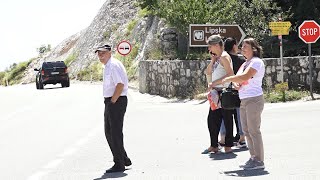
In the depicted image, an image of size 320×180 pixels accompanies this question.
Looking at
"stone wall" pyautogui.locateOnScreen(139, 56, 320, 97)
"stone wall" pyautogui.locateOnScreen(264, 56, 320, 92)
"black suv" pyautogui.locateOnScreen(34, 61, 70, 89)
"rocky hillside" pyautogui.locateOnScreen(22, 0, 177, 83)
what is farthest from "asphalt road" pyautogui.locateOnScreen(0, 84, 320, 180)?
"rocky hillside" pyautogui.locateOnScreen(22, 0, 177, 83)

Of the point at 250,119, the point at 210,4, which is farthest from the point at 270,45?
the point at 250,119

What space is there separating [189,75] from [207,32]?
1.73 metres

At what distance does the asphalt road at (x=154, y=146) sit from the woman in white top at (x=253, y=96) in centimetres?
23

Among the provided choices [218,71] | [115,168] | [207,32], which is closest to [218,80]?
[218,71]

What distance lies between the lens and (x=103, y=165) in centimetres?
861

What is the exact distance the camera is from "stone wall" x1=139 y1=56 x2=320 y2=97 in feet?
64.5

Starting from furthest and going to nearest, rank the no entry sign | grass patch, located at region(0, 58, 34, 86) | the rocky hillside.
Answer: grass patch, located at region(0, 58, 34, 86)
the rocky hillside
the no entry sign

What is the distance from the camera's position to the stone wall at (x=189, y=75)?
19.7 m

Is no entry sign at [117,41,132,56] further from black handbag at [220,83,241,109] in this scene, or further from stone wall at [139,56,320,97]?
black handbag at [220,83,241,109]

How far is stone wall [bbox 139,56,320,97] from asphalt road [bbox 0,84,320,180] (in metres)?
2.36

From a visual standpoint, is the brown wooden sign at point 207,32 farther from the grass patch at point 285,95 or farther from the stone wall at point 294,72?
the grass patch at point 285,95

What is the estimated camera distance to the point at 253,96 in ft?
24.7

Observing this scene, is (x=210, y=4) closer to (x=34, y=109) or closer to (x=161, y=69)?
(x=161, y=69)

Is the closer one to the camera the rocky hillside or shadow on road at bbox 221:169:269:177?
shadow on road at bbox 221:169:269:177
